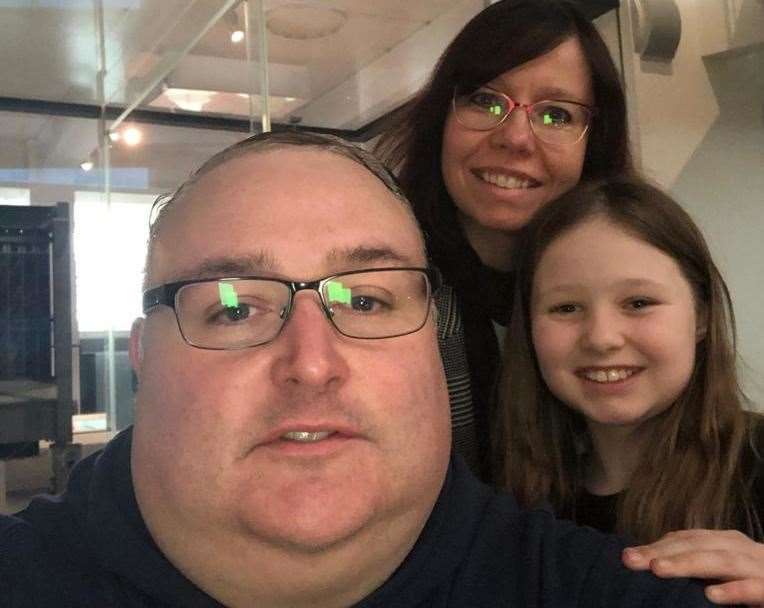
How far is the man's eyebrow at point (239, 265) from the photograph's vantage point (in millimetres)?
761

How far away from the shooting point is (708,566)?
0.76m

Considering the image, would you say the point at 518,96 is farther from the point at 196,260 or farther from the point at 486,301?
the point at 196,260

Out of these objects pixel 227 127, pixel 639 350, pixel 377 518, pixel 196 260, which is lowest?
pixel 377 518

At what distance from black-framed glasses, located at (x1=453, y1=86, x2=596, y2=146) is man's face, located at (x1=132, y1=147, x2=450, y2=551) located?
50 cm

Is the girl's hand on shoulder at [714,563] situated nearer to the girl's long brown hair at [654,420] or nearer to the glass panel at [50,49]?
the girl's long brown hair at [654,420]

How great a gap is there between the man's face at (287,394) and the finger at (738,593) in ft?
0.89

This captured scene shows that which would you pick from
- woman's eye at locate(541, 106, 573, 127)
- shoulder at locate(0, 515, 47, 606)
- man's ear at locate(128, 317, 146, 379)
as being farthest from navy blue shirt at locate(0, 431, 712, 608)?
woman's eye at locate(541, 106, 573, 127)

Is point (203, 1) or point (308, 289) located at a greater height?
point (203, 1)

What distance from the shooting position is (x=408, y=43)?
3.51 m

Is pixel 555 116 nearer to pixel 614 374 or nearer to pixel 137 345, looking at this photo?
pixel 614 374

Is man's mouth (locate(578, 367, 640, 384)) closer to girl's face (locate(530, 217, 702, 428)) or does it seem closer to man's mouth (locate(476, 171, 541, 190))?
girl's face (locate(530, 217, 702, 428))

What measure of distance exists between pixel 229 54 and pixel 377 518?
3038mm

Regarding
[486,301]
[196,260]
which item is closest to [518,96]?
[486,301]

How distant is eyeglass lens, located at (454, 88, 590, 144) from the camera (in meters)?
1.25
